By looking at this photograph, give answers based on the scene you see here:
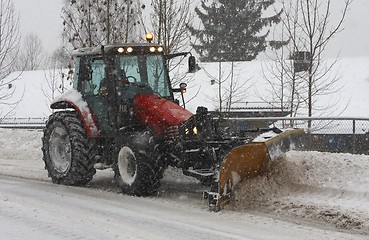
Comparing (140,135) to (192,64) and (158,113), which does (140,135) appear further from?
(192,64)

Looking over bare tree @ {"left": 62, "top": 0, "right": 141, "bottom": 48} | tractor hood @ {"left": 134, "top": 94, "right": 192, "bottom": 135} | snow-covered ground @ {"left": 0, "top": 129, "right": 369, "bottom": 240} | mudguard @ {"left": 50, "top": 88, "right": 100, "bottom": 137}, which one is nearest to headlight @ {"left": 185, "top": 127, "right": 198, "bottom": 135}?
tractor hood @ {"left": 134, "top": 94, "right": 192, "bottom": 135}

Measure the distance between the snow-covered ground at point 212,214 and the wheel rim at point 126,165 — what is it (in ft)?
→ 1.00

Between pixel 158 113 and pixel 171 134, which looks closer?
pixel 171 134

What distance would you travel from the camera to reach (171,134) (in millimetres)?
8094

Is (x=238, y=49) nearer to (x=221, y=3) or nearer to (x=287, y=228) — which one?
(x=221, y=3)

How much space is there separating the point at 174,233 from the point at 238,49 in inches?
1264

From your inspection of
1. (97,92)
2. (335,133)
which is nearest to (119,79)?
(97,92)

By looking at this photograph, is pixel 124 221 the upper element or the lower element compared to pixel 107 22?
lower

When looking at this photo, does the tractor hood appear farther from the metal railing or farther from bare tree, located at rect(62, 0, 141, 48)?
bare tree, located at rect(62, 0, 141, 48)

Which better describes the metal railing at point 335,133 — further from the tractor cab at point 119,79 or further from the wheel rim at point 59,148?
the wheel rim at point 59,148

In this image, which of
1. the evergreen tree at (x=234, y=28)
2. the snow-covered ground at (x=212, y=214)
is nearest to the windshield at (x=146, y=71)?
the snow-covered ground at (x=212, y=214)

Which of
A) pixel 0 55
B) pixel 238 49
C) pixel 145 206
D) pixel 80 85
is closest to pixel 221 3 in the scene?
pixel 238 49

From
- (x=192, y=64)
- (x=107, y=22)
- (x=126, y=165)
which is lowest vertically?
(x=126, y=165)

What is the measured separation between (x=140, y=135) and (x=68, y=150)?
6.36ft
